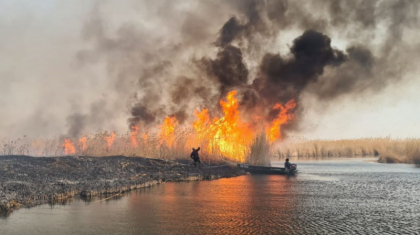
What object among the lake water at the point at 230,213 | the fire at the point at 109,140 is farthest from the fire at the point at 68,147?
the lake water at the point at 230,213

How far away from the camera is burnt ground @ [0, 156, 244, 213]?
21.4m

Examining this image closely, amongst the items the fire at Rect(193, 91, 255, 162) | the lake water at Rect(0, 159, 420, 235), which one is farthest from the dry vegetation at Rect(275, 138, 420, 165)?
the lake water at Rect(0, 159, 420, 235)

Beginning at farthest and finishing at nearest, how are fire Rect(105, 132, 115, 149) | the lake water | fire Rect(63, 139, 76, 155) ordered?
1. fire Rect(63, 139, 76, 155)
2. fire Rect(105, 132, 115, 149)
3. the lake water

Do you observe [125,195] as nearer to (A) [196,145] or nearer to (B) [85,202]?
(B) [85,202]

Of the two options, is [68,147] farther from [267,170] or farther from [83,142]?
[267,170]

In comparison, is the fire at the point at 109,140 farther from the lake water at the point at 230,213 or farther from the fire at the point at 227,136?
the lake water at the point at 230,213

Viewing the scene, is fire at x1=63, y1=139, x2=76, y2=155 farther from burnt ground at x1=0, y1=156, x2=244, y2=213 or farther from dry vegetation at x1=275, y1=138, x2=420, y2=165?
dry vegetation at x1=275, y1=138, x2=420, y2=165

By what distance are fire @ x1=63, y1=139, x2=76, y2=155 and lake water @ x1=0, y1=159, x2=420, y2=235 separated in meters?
30.2

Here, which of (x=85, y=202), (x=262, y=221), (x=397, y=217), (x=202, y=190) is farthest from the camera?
(x=202, y=190)

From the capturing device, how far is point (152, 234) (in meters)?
14.4

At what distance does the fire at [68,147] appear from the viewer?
2137 inches

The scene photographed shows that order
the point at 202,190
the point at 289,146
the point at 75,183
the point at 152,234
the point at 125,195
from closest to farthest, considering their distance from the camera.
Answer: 1. the point at 152,234
2. the point at 125,195
3. the point at 75,183
4. the point at 202,190
5. the point at 289,146

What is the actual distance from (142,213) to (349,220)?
30.6 ft

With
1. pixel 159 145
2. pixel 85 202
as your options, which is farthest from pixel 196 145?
pixel 85 202
